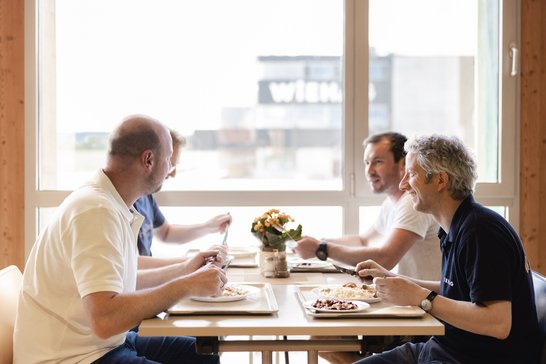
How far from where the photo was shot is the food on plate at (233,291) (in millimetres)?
2165

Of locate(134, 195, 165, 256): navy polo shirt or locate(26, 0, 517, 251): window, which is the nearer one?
locate(134, 195, 165, 256): navy polo shirt

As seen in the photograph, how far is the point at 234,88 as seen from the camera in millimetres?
4164

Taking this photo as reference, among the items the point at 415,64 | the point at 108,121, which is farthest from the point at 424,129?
the point at 108,121

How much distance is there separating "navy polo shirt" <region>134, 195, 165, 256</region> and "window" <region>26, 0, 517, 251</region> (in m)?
0.31

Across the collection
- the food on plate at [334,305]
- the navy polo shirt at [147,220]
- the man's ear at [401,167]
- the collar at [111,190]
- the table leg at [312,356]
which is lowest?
the table leg at [312,356]

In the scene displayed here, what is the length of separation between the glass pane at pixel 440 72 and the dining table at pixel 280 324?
218cm

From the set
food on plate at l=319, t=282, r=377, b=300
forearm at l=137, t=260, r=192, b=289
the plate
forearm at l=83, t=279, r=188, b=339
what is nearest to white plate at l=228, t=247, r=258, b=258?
the plate

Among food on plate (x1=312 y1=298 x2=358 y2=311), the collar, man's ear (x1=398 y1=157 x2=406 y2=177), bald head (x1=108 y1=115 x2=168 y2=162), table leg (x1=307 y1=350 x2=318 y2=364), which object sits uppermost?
bald head (x1=108 y1=115 x2=168 y2=162)

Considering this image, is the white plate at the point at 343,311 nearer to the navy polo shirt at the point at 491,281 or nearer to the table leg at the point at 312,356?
the table leg at the point at 312,356

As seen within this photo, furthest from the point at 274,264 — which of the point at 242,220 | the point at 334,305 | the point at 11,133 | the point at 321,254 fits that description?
the point at 11,133

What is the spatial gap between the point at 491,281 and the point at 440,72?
8.18ft

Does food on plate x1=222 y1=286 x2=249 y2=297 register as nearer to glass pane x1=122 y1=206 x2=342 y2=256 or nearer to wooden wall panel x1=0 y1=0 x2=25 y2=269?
glass pane x1=122 y1=206 x2=342 y2=256

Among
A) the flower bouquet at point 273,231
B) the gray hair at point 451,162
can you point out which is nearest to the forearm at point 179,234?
the flower bouquet at point 273,231

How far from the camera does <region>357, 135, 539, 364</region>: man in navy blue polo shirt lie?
1.96 m
